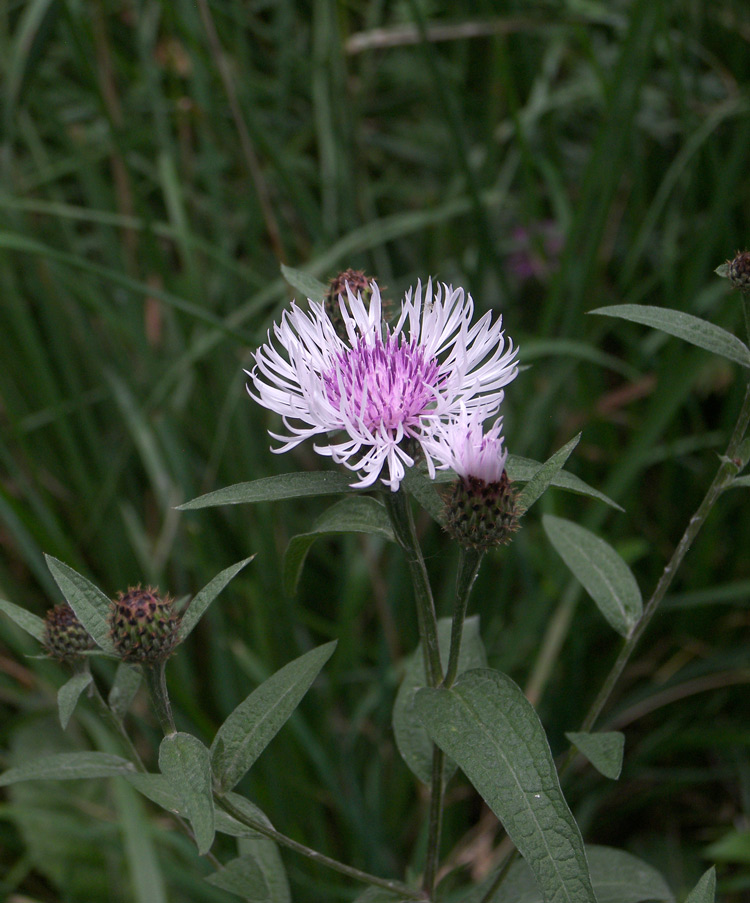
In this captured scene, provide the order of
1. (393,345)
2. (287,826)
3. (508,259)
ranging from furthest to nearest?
(508,259) → (287,826) → (393,345)

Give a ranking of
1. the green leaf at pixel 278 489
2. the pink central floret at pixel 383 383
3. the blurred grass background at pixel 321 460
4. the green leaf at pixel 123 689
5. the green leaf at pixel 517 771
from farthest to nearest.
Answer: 1. the blurred grass background at pixel 321 460
2. the green leaf at pixel 123 689
3. the pink central floret at pixel 383 383
4. the green leaf at pixel 278 489
5. the green leaf at pixel 517 771

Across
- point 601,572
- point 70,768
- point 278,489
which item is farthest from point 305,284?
point 70,768

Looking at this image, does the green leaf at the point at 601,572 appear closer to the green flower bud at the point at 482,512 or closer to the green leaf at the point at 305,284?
the green flower bud at the point at 482,512

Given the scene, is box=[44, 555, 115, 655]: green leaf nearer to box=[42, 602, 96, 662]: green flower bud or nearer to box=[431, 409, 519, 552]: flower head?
box=[42, 602, 96, 662]: green flower bud

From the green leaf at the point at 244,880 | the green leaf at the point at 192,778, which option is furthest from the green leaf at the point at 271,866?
the green leaf at the point at 192,778

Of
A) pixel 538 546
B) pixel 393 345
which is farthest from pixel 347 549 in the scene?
pixel 393 345

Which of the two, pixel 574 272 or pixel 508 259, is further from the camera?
pixel 508 259

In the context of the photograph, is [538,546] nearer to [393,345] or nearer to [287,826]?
[287,826]
